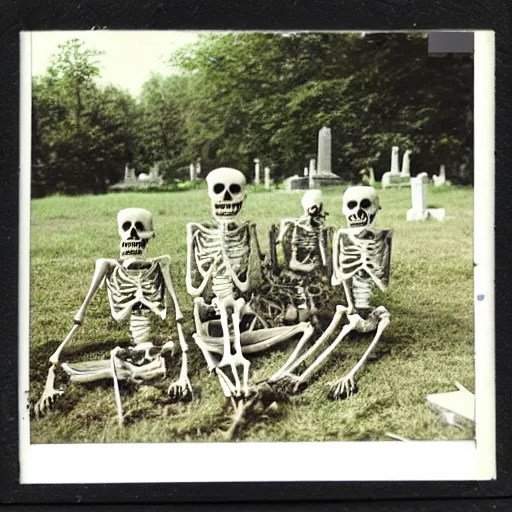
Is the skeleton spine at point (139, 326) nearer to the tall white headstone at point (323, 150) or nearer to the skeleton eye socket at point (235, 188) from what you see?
→ the skeleton eye socket at point (235, 188)

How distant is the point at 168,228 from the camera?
2527mm

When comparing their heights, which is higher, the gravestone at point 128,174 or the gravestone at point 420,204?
the gravestone at point 128,174

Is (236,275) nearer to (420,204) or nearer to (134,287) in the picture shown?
(134,287)

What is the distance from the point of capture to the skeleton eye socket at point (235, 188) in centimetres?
252

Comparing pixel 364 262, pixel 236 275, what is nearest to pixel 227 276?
pixel 236 275

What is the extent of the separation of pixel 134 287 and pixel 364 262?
2.65 ft

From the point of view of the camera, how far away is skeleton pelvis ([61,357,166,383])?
2.47m

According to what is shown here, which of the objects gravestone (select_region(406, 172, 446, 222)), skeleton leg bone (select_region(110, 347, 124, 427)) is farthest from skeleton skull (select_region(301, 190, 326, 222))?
skeleton leg bone (select_region(110, 347, 124, 427))

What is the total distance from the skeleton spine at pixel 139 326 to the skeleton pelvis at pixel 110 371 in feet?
0.28

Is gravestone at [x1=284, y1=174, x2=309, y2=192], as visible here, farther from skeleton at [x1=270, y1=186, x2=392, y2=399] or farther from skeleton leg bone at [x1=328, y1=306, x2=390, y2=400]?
skeleton leg bone at [x1=328, y1=306, x2=390, y2=400]

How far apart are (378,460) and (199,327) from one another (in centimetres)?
76

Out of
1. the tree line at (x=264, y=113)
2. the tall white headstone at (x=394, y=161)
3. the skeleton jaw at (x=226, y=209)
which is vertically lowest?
the skeleton jaw at (x=226, y=209)

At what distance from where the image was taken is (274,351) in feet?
8.27

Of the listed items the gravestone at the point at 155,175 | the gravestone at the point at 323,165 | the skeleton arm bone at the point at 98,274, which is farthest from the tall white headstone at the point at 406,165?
the skeleton arm bone at the point at 98,274
